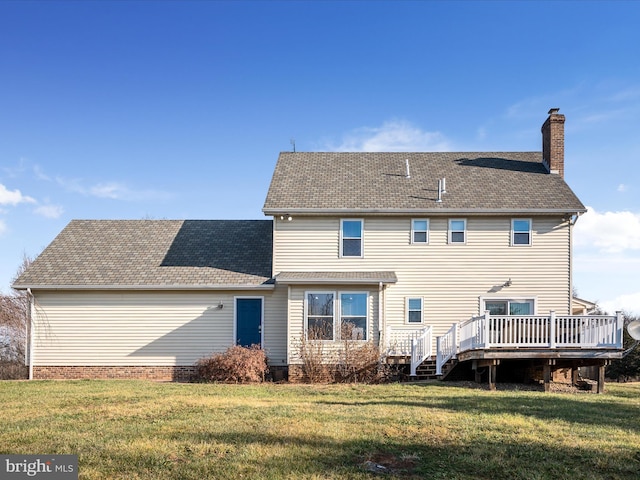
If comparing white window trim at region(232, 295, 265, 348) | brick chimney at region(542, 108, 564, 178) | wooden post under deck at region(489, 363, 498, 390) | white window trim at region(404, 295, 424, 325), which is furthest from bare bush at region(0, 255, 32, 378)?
brick chimney at region(542, 108, 564, 178)

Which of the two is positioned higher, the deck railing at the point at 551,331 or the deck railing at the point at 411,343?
the deck railing at the point at 551,331

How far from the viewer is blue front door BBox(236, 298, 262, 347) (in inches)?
770

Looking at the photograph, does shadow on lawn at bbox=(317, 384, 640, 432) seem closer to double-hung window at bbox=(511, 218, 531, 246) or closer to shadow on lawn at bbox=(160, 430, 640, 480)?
shadow on lawn at bbox=(160, 430, 640, 480)

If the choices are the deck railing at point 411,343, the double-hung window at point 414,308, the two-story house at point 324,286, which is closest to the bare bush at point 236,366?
the two-story house at point 324,286

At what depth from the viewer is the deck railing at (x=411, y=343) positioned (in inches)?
712

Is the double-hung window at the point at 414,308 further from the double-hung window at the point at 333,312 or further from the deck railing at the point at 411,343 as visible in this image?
the double-hung window at the point at 333,312

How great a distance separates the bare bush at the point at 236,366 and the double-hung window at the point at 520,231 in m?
8.92

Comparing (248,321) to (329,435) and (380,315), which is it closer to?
(380,315)

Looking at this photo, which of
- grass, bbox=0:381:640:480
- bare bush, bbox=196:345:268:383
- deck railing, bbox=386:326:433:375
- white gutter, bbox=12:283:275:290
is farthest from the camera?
white gutter, bbox=12:283:275:290

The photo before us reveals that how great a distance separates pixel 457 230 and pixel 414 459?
43.1 ft

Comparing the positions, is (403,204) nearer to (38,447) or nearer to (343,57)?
(343,57)

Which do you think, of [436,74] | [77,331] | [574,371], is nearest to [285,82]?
[436,74]

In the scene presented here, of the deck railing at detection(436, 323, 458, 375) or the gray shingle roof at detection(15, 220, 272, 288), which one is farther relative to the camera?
the gray shingle roof at detection(15, 220, 272, 288)

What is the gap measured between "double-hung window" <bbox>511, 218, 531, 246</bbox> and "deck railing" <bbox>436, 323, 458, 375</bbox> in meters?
3.90
